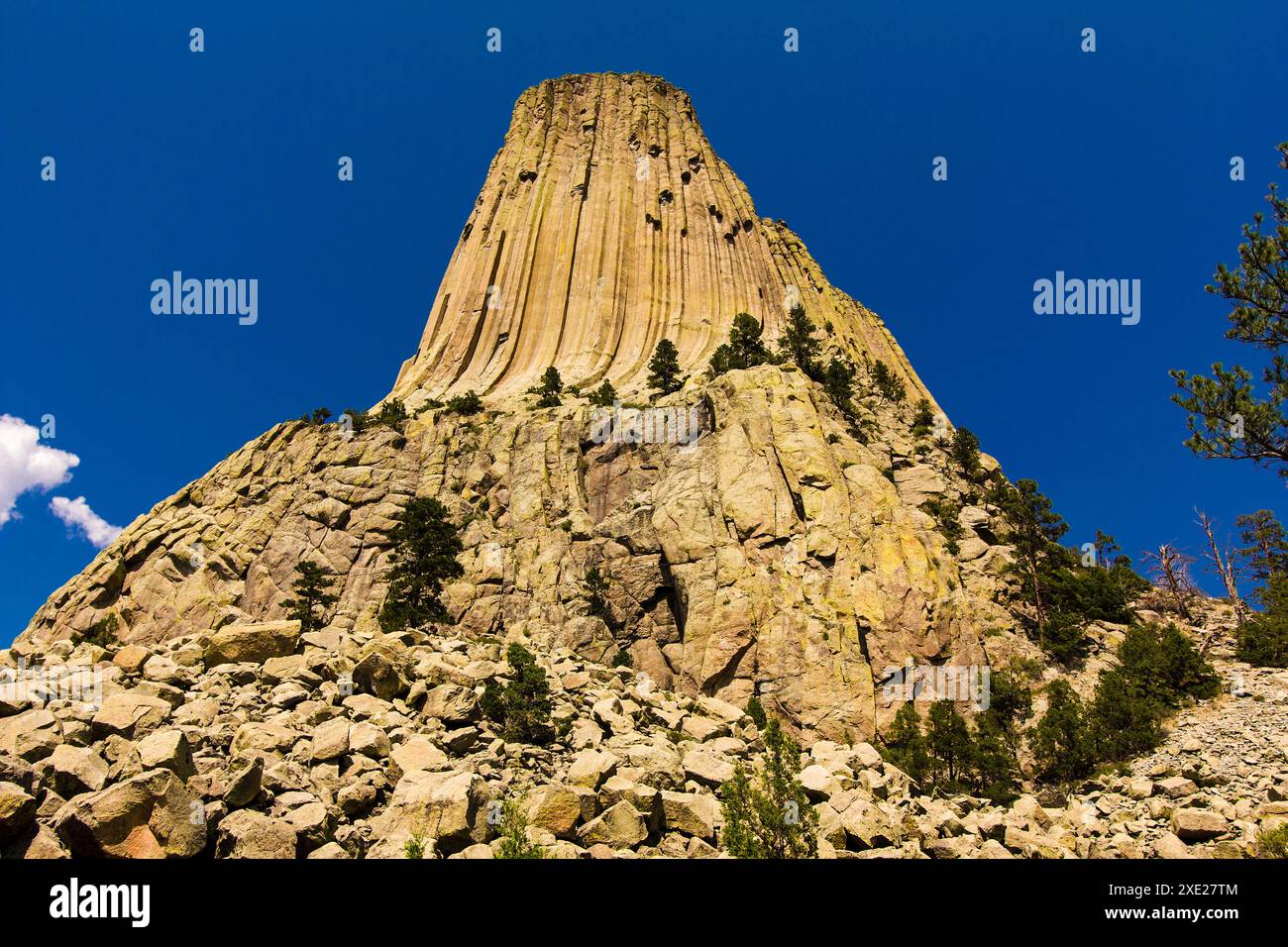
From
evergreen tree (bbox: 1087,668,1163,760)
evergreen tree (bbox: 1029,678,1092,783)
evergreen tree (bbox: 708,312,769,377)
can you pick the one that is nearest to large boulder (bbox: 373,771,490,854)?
evergreen tree (bbox: 1029,678,1092,783)

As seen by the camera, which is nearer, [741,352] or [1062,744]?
[1062,744]

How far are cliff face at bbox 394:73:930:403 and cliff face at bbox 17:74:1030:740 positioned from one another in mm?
662

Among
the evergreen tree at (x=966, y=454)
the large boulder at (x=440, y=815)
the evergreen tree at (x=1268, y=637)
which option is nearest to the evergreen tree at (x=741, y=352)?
the evergreen tree at (x=966, y=454)

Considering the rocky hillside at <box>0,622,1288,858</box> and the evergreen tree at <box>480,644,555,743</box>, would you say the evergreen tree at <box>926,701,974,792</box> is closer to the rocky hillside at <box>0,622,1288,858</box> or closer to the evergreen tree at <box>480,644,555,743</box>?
the rocky hillside at <box>0,622,1288,858</box>

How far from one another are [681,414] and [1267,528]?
1781 inches

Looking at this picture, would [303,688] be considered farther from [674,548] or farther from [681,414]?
[681,414]

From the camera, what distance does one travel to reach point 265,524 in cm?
4972

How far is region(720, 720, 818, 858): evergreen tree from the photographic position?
13359 mm

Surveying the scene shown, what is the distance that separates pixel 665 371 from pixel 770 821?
166ft

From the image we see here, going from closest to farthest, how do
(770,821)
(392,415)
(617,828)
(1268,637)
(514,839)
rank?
(514,839)
(617,828)
(770,821)
(1268,637)
(392,415)

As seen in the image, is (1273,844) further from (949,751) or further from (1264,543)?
(1264,543)

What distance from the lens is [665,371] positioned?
6150 cm

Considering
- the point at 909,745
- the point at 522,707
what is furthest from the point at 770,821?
Result: the point at 909,745
